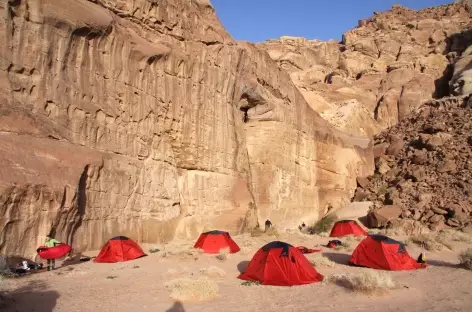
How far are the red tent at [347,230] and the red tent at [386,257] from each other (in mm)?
10343

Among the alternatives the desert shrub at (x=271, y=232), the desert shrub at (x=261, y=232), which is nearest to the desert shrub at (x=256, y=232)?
the desert shrub at (x=261, y=232)

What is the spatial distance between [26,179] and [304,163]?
2331cm

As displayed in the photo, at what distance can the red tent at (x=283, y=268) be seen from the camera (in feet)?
38.5

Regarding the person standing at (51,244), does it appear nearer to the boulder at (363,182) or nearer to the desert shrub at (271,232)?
the desert shrub at (271,232)

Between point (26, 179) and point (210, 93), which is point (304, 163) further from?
point (26, 179)

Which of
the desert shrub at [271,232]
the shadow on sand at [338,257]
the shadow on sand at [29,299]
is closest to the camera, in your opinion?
the shadow on sand at [29,299]

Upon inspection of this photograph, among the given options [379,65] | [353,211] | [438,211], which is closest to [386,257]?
[438,211]

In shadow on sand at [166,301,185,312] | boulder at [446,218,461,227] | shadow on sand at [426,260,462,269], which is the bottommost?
shadow on sand at [166,301,185,312]

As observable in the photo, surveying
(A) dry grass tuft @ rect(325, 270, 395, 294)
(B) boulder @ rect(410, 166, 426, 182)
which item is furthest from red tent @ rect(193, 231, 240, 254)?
(B) boulder @ rect(410, 166, 426, 182)

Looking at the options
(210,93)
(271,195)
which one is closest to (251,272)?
(210,93)

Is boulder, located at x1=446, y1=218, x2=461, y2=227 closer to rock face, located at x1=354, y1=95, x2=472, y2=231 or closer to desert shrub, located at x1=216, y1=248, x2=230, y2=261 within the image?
rock face, located at x1=354, y1=95, x2=472, y2=231

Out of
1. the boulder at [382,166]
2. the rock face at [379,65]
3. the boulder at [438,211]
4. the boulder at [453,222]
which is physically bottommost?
the boulder at [453,222]

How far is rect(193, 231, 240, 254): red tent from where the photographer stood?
57.8 feet

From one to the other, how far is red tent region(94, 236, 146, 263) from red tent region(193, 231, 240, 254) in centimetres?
299
